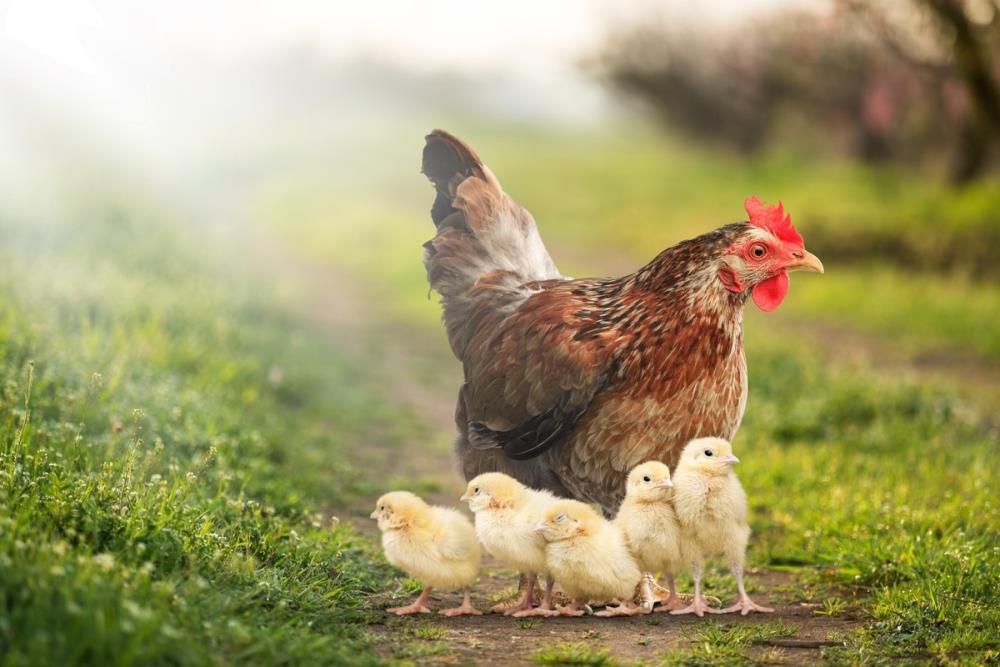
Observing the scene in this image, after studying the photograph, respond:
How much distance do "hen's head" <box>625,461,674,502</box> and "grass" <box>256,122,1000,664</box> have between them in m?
0.70

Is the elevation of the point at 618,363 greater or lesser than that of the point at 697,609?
greater

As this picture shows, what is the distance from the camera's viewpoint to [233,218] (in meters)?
26.9

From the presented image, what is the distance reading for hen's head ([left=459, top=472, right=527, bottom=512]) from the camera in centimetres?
483

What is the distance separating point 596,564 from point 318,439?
3.89 metres

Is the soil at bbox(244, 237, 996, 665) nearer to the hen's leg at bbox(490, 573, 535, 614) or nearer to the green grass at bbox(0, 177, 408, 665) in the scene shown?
the hen's leg at bbox(490, 573, 535, 614)

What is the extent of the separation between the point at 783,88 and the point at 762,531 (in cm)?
2071

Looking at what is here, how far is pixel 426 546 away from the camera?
4832 millimetres

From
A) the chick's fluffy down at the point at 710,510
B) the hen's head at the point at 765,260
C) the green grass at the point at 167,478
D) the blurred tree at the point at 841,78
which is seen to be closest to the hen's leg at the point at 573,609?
the chick's fluffy down at the point at 710,510

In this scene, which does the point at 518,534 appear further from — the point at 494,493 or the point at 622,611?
the point at 622,611

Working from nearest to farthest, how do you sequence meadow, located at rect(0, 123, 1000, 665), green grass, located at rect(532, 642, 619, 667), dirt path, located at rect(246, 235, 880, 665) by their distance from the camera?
meadow, located at rect(0, 123, 1000, 665), green grass, located at rect(532, 642, 619, 667), dirt path, located at rect(246, 235, 880, 665)

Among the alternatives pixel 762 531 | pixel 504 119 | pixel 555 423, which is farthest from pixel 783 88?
pixel 555 423

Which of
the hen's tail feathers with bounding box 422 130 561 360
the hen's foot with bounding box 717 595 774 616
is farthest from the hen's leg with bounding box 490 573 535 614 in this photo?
the hen's tail feathers with bounding box 422 130 561 360

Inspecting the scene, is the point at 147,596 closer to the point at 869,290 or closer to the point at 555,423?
the point at 555,423

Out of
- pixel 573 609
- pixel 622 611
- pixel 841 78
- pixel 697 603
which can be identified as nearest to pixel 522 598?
pixel 573 609
